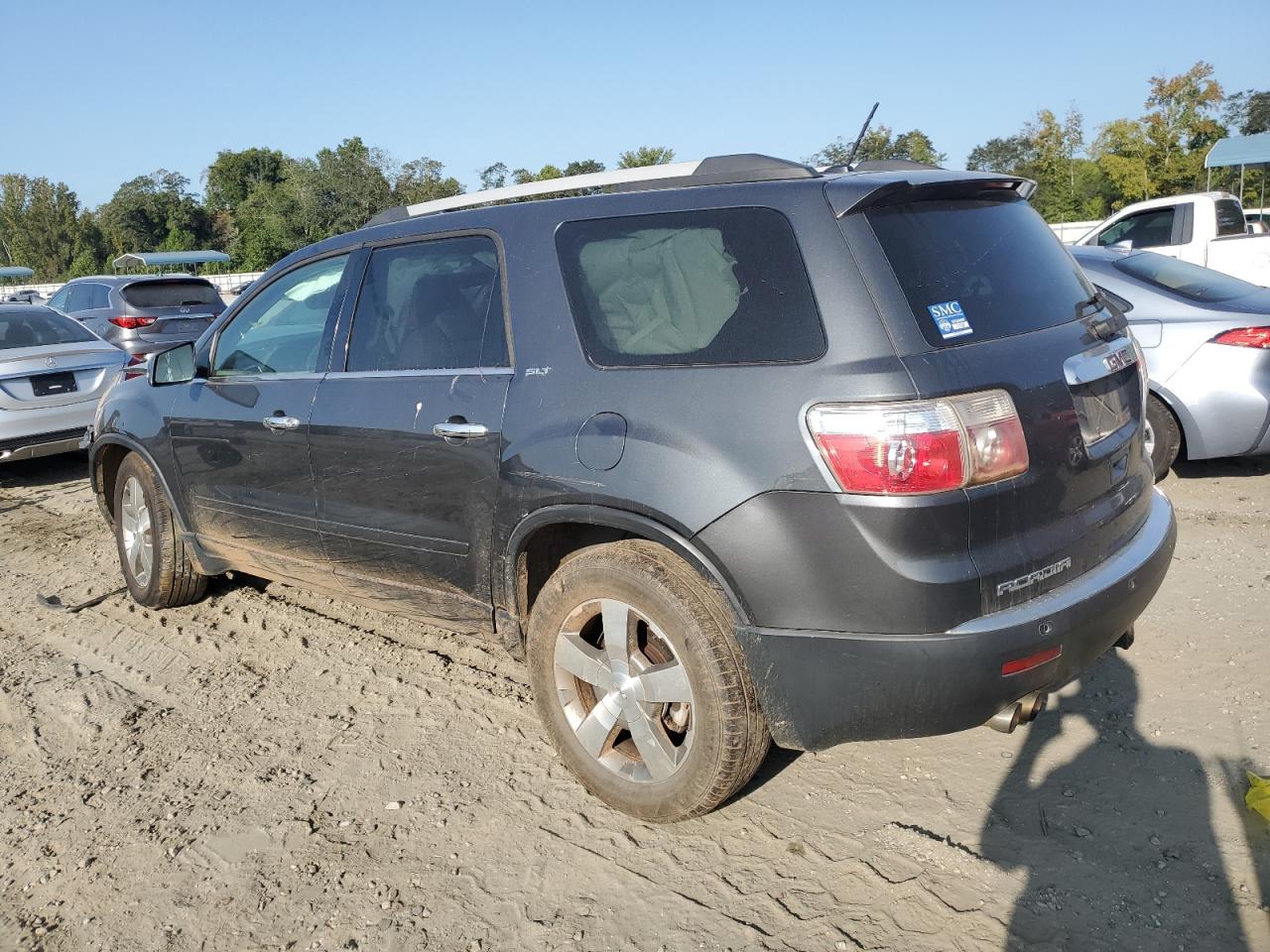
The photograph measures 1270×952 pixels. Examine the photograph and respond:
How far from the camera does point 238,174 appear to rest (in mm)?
83000

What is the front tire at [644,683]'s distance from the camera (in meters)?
2.72

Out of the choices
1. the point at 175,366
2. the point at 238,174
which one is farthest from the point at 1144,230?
the point at 238,174

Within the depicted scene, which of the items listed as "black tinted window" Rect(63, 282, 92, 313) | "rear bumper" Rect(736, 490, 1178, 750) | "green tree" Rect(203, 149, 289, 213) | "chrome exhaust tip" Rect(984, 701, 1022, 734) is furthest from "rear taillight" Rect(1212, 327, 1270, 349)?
"green tree" Rect(203, 149, 289, 213)

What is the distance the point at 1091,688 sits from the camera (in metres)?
3.67

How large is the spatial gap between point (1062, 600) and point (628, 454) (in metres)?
1.23

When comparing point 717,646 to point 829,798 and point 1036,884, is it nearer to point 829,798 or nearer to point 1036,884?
point 829,798

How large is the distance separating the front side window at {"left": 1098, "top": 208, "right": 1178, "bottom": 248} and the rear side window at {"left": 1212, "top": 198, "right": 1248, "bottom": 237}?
489 millimetres

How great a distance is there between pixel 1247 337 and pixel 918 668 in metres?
4.75

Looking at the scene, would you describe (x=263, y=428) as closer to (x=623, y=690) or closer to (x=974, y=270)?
(x=623, y=690)

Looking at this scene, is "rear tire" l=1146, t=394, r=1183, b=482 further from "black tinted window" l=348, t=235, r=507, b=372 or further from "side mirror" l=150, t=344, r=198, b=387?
"side mirror" l=150, t=344, r=198, b=387

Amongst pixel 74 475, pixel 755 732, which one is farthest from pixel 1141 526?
pixel 74 475

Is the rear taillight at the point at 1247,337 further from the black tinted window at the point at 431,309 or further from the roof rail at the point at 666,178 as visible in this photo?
the black tinted window at the point at 431,309

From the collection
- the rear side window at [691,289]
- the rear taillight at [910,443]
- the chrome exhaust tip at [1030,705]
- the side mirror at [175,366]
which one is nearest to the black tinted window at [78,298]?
the side mirror at [175,366]

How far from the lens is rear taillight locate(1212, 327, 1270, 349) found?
5887 millimetres
